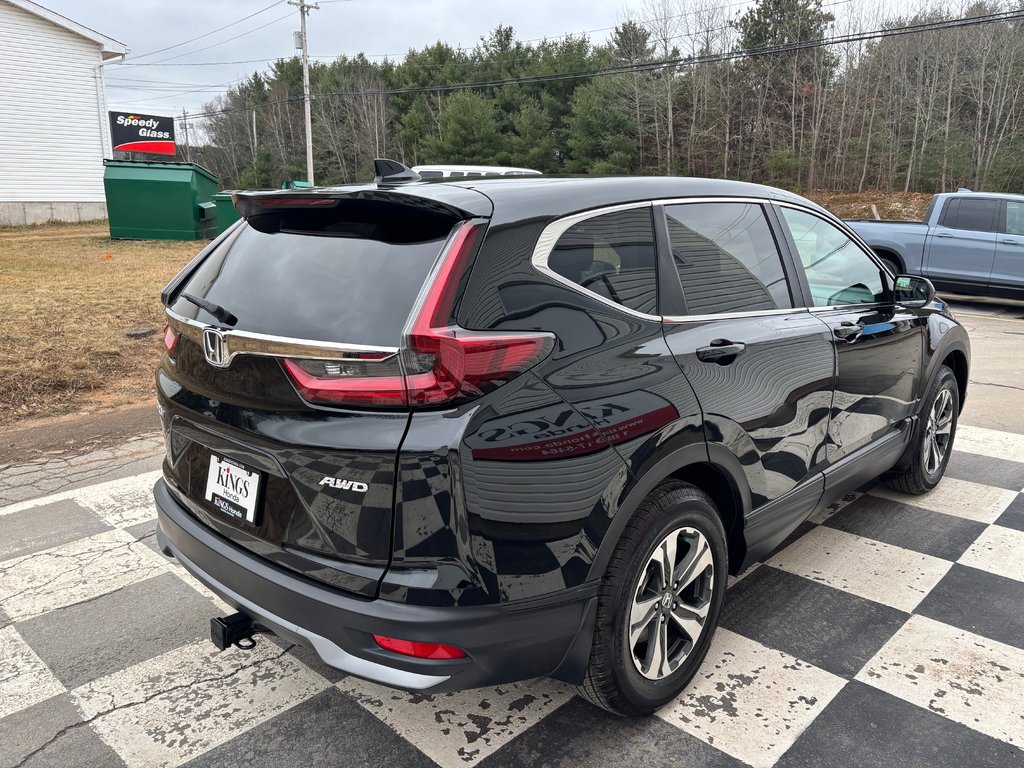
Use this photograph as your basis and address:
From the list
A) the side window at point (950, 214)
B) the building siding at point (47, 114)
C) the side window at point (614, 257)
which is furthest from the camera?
the building siding at point (47, 114)

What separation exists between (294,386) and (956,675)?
2.50 metres

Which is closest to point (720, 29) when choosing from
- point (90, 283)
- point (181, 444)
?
point (90, 283)

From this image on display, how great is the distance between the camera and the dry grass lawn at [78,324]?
20.9 feet

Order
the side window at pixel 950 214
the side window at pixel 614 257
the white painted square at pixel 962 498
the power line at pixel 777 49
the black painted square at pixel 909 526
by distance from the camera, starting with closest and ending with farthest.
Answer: the side window at pixel 614 257 → the black painted square at pixel 909 526 → the white painted square at pixel 962 498 → the side window at pixel 950 214 → the power line at pixel 777 49

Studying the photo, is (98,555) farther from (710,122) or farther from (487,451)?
(710,122)

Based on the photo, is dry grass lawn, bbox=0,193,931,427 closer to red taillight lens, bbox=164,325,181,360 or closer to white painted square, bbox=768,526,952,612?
red taillight lens, bbox=164,325,181,360

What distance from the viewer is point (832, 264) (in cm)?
349

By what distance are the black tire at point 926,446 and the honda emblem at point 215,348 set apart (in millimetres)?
3527

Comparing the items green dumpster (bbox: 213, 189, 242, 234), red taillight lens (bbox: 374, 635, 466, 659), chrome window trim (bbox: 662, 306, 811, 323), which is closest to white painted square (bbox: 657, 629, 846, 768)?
red taillight lens (bbox: 374, 635, 466, 659)

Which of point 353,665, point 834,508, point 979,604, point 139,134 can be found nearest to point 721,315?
point 353,665

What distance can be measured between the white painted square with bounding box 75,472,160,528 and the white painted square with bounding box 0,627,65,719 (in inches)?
43.4

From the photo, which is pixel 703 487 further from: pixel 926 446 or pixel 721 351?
pixel 926 446

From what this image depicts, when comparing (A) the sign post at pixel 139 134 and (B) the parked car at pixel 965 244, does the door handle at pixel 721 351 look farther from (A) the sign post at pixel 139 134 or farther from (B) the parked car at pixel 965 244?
(A) the sign post at pixel 139 134

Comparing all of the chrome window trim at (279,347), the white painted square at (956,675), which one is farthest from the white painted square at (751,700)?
the chrome window trim at (279,347)
